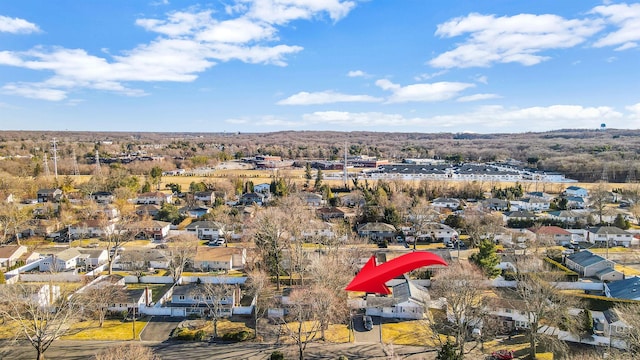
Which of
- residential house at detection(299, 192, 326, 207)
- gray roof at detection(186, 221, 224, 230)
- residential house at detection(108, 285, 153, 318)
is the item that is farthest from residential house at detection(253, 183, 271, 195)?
residential house at detection(108, 285, 153, 318)

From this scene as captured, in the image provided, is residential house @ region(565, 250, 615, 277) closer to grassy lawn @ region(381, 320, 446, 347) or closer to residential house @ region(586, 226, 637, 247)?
residential house @ region(586, 226, 637, 247)

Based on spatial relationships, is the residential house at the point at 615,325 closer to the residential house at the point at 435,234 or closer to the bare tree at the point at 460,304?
the bare tree at the point at 460,304

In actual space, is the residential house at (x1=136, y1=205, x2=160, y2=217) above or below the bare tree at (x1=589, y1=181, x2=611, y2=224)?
below

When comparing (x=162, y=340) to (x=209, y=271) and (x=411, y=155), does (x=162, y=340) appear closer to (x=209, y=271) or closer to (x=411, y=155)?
(x=209, y=271)

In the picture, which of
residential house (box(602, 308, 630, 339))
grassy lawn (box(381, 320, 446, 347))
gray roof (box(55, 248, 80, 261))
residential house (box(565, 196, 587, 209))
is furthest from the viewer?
residential house (box(565, 196, 587, 209))

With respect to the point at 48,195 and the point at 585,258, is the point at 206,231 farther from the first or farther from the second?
the point at 585,258

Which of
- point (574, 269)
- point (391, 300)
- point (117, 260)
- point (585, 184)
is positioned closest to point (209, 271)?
point (117, 260)

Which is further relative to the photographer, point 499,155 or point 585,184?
point 499,155
